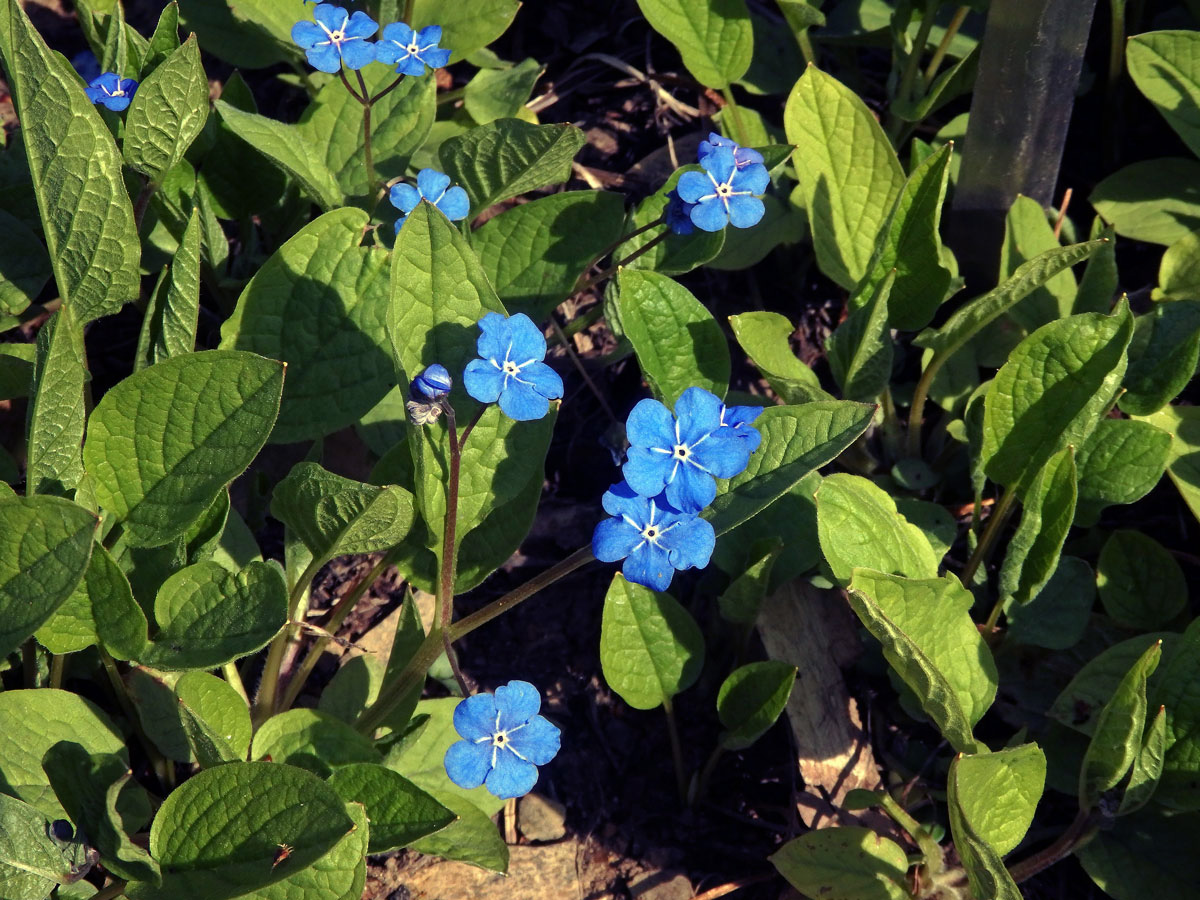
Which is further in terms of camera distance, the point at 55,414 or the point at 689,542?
the point at 55,414

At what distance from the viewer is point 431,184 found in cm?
260

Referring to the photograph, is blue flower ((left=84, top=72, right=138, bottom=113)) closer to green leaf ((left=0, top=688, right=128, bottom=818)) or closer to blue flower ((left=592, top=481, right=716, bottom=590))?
green leaf ((left=0, top=688, right=128, bottom=818))

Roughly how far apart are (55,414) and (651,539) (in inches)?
43.7

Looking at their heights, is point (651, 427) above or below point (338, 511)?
above

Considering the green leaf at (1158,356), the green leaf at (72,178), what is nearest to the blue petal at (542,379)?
the green leaf at (72,178)

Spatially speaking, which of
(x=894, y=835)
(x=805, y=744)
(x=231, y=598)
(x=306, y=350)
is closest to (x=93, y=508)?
(x=231, y=598)

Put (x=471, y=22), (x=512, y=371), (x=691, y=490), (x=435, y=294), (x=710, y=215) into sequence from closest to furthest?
(x=691, y=490)
(x=512, y=371)
(x=435, y=294)
(x=710, y=215)
(x=471, y=22)

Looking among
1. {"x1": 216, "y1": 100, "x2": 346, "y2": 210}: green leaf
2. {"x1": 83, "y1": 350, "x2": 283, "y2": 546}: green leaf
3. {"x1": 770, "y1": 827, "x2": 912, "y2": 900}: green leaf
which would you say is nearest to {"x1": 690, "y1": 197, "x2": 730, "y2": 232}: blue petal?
{"x1": 216, "y1": 100, "x2": 346, "y2": 210}: green leaf

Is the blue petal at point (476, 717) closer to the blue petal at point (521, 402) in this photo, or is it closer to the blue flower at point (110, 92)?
the blue petal at point (521, 402)

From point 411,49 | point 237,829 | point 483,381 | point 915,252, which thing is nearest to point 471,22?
point 411,49

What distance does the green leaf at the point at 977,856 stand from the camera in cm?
201

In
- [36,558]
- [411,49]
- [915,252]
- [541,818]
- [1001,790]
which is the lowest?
[541,818]

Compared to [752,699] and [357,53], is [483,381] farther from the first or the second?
[357,53]

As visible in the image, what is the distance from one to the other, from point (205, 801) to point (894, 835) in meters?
1.50
